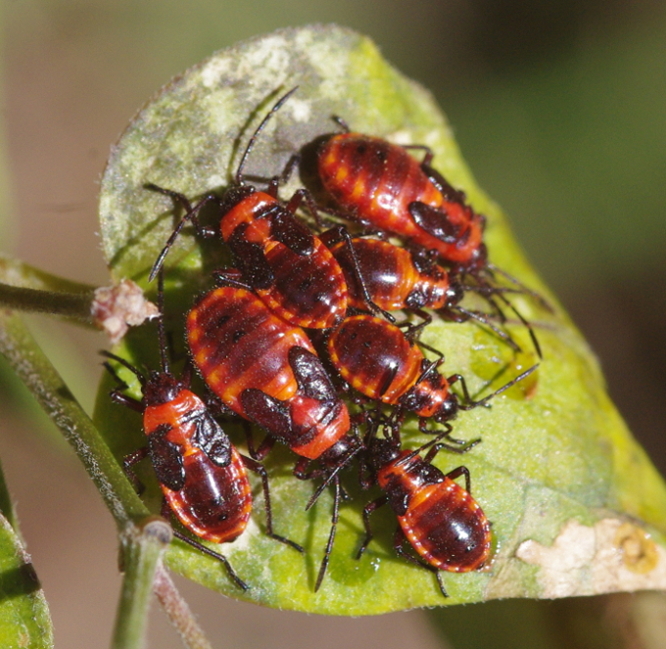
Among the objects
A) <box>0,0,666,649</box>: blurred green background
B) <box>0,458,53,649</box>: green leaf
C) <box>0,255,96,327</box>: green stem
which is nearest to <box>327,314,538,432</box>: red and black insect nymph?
<box>0,255,96,327</box>: green stem

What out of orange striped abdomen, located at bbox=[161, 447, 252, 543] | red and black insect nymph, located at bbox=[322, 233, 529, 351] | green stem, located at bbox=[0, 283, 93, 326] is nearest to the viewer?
green stem, located at bbox=[0, 283, 93, 326]

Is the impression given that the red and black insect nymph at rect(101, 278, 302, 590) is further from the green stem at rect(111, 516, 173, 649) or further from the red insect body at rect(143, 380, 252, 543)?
the green stem at rect(111, 516, 173, 649)

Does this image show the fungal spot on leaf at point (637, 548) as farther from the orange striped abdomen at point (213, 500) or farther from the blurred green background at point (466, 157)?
the blurred green background at point (466, 157)

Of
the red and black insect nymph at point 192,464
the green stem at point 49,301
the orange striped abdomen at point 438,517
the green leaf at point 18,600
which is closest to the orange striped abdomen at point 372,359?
the orange striped abdomen at point 438,517

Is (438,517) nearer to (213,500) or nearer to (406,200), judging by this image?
(213,500)

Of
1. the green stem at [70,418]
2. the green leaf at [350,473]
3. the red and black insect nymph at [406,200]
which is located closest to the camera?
the green stem at [70,418]

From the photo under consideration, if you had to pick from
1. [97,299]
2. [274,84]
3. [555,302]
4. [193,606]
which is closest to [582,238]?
[555,302]

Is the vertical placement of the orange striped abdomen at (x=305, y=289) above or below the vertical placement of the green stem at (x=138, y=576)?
above
